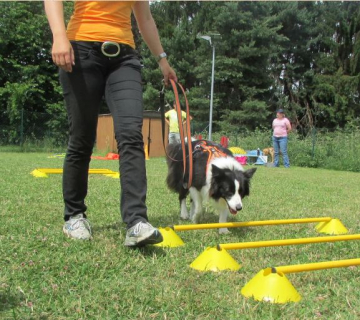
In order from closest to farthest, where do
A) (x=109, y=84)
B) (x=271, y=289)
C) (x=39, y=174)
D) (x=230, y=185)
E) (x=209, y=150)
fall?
(x=271, y=289) < (x=109, y=84) < (x=230, y=185) < (x=209, y=150) < (x=39, y=174)

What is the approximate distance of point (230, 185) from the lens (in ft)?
12.4

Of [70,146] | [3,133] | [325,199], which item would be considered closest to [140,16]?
[70,146]

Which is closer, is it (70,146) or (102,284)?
(102,284)

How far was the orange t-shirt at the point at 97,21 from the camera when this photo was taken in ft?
8.82

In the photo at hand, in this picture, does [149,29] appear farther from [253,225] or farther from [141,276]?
[141,276]

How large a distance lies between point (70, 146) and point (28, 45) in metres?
25.1

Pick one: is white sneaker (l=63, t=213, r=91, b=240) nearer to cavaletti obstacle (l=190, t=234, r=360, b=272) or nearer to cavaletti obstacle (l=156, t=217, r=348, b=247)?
cavaletti obstacle (l=156, t=217, r=348, b=247)

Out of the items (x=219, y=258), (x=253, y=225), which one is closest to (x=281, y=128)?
(x=253, y=225)

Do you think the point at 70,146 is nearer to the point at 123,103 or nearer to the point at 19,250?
the point at 123,103

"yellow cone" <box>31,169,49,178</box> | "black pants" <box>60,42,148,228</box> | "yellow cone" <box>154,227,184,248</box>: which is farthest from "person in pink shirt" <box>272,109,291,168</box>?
"black pants" <box>60,42,148,228</box>

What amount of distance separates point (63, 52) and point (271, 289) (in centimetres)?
174

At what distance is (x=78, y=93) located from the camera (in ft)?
8.96

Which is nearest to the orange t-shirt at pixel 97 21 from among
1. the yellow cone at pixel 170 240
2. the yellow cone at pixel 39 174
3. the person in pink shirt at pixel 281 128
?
the yellow cone at pixel 170 240

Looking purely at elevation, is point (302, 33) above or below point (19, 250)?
above
